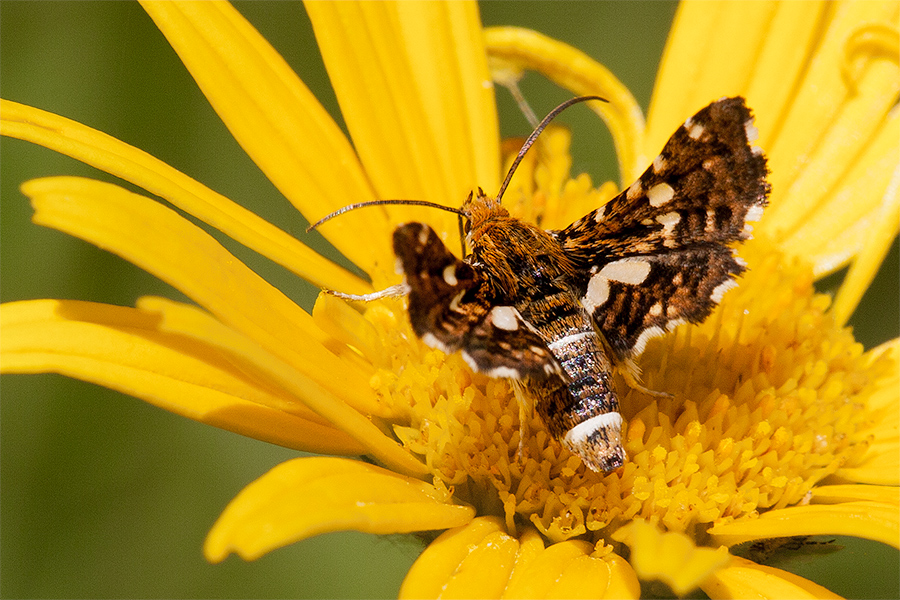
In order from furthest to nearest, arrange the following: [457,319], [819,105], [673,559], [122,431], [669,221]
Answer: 1. [819,105]
2. [122,431]
3. [669,221]
4. [457,319]
5. [673,559]

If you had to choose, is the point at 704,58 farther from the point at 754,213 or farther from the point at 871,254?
the point at 754,213

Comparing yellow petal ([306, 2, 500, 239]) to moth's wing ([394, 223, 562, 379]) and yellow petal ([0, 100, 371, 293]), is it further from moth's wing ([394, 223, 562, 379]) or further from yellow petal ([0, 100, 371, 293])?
moth's wing ([394, 223, 562, 379])

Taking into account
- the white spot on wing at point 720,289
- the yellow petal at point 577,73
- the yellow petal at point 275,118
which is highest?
the yellow petal at point 577,73

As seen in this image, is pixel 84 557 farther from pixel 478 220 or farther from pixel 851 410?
pixel 851 410

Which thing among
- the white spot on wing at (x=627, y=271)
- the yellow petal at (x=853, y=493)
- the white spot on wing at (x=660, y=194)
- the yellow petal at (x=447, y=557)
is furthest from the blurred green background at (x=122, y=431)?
the white spot on wing at (x=660, y=194)

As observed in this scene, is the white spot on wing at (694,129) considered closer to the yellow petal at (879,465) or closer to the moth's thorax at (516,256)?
the moth's thorax at (516,256)

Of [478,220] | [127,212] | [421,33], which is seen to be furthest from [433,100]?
[127,212]

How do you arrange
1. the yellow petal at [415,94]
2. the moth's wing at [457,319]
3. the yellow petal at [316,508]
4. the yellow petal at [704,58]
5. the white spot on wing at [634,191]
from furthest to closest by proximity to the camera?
the yellow petal at [704,58]
the yellow petal at [415,94]
the white spot on wing at [634,191]
the moth's wing at [457,319]
the yellow petal at [316,508]

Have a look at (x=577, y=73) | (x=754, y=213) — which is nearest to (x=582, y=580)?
(x=754, y=213)
